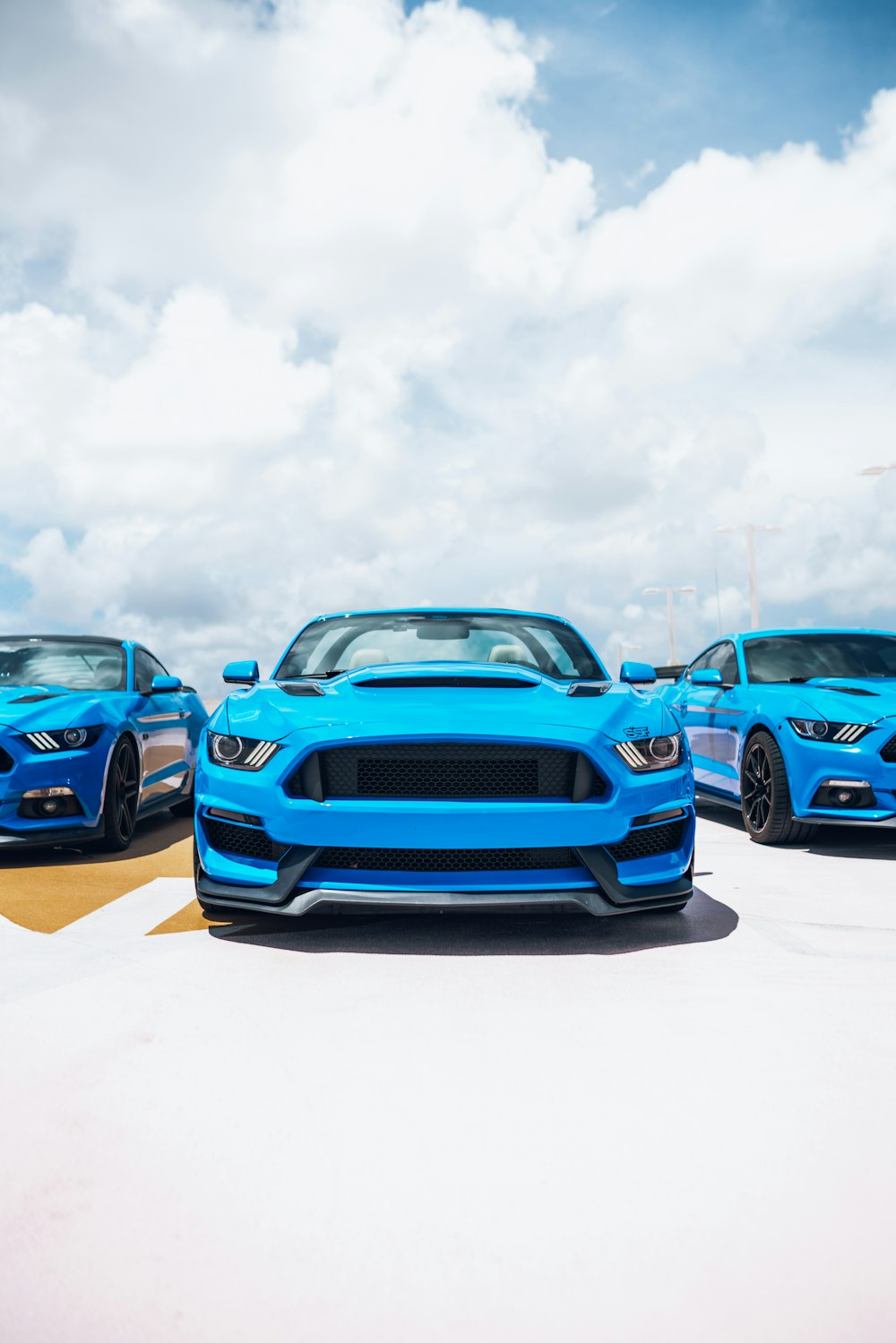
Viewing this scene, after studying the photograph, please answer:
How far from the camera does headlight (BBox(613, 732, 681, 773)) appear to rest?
3844mm

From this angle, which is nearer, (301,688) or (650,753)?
(650,753)

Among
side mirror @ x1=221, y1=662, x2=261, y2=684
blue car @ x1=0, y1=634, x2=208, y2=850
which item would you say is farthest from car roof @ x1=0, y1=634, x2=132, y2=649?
side mirror @ x1=221, y1=662, x2=261, y2=684

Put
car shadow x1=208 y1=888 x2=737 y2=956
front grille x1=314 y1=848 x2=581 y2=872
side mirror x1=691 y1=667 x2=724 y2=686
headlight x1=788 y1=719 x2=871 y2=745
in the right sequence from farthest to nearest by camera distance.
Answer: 1. side mirror x1=691 y1=667 x2=724 y2=686
2. headlight x1=788 y1=719 x2=871 y2=745
3. car shadow x1=208 y1=888 x2=737 y2=956
4. front grille x1=314 y1=848 x2=581 y2=872

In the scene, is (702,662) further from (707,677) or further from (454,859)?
(454,859)

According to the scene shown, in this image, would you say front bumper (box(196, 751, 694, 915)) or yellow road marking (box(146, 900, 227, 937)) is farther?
yellow road marking (box(146, 900, 227, 937))

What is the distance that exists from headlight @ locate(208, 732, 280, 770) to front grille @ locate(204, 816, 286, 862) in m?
0.22

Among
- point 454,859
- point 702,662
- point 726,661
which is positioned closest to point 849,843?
point 726,661

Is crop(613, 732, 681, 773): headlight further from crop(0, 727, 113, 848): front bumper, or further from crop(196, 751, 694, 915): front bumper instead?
crop(0, 727, 113, 848): front bumper

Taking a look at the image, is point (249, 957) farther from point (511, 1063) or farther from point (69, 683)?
point (69, 683)

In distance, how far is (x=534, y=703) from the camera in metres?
3.89

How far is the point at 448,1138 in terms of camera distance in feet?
7.21

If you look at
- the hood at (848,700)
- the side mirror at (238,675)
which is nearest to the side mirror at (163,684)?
the side mirror at (238,675)

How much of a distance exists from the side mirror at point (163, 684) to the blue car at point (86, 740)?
0.01 meters

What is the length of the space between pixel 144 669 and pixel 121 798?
154 centimetres
